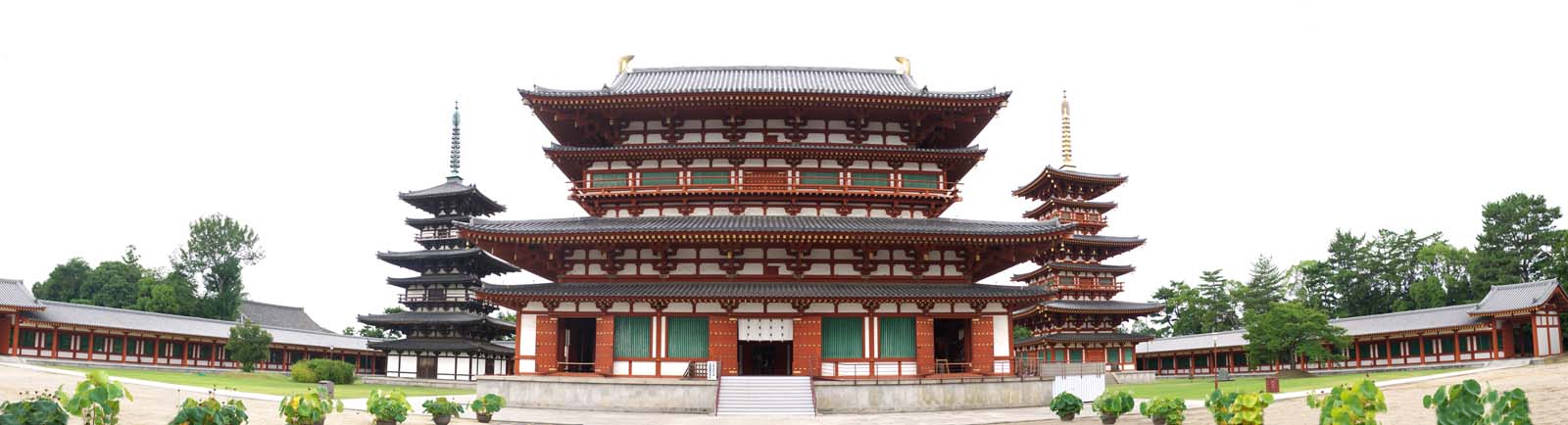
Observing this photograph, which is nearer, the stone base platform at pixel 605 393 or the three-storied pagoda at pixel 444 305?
the stone base platform at pixel 605 393

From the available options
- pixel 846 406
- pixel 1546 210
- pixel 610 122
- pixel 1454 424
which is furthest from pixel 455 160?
pixel 1546 210

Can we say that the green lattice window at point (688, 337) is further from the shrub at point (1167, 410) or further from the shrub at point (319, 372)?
the shrub at point (319, 372)

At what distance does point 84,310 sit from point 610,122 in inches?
2157

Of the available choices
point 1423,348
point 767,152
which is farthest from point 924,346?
point 1423,348

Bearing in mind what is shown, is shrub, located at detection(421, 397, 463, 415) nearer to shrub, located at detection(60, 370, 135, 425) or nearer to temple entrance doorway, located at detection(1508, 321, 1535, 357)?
shrub, located at detection(60, 370, 135, 425)

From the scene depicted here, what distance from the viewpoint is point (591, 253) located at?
3859 centimetres

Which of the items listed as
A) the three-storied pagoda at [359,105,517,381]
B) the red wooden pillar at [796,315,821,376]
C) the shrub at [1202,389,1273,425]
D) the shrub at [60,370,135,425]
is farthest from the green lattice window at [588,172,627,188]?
the three-storied pagoda at [359,105,517,381]

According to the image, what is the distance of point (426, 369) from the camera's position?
70.6m

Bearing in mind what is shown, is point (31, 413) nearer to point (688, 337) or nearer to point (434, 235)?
point (688, 337)

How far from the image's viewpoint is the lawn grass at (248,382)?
1960 inches

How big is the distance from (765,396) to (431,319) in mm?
42319

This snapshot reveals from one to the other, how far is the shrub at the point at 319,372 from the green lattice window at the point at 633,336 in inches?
1253

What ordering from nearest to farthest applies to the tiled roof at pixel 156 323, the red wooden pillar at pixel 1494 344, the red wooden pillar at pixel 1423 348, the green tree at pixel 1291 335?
the red wooden pillar at pixel 1494 344 → the green tree at pixel 1291 335 → the tiled roof at pixel 156 323 → the red wooden pillar at pixel 1423 348

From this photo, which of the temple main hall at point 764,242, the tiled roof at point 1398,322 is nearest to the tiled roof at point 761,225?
the temple main hall at point 764,242
